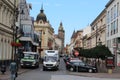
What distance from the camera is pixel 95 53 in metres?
54.8

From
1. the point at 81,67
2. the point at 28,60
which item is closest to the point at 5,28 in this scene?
the point at 28,60

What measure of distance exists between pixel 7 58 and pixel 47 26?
99.1 m

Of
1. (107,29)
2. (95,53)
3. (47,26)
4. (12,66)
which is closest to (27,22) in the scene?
(107,29)

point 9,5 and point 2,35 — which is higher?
point 9,5

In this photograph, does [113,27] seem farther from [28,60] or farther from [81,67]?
[81,67]

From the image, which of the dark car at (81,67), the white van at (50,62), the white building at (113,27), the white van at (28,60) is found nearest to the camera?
the dark car at (81,67)

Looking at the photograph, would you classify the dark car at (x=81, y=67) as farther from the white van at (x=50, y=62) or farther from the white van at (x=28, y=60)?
the white van at (x=28, y=60)

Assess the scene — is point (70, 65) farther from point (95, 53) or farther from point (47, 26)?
point (47, 26)

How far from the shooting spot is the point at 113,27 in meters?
73.1

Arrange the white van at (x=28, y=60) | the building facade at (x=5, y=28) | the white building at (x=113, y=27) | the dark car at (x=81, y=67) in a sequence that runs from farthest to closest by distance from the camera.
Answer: the white building at (x=113, y=27)
the white van at (x=28, y=60)
the building facade at (x=5, y=28)
the dark car at (x=81, y=67)

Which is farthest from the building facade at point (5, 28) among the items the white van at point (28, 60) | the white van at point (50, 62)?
the white van at point (50, 62)

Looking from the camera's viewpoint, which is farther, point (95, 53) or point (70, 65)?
point (95, 53)

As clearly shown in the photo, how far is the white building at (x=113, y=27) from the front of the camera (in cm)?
6694

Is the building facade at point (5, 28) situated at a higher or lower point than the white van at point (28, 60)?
higher
